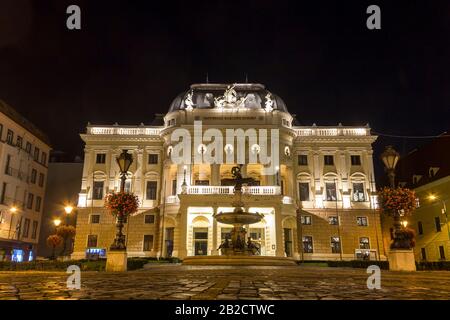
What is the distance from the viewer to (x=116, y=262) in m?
17.0

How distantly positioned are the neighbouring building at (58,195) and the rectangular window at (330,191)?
33.3 metres

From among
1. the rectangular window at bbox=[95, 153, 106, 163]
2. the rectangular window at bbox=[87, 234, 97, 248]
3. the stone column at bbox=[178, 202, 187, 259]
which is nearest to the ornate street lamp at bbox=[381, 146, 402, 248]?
the stone column at bbox=[178, 202, 187, 259]

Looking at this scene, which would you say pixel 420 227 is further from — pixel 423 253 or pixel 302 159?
pixel 302 159

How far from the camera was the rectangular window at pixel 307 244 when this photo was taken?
4431 centimetres

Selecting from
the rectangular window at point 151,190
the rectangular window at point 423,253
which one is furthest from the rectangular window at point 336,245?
the rectangular window at point 151,190

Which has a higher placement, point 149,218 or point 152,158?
point 152,158

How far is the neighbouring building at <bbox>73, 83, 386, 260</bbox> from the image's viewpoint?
4272 centimetres

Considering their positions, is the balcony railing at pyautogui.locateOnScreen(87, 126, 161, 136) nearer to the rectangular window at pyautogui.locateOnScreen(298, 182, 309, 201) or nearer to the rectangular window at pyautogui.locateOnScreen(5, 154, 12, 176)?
the rectangular window at pyautogui.locateOnScreen(5, 154, 12, 176)

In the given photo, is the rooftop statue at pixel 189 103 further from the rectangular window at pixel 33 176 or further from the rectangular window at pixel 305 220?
the rectangular window at pixel 33 176

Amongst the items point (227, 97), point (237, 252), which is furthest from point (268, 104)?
point (237, 252)

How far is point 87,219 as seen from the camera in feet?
148

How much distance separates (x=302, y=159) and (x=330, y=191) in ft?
17.1

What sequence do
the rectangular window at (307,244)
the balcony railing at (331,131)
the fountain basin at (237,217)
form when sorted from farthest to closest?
the balcony railing at (331,131) < the rectangular window at (307,244) < the fountain basin at (237,217)
